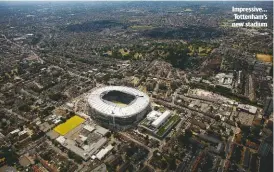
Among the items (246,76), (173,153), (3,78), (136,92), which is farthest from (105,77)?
(246,76)

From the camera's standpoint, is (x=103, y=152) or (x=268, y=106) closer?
(x=103, y=152)

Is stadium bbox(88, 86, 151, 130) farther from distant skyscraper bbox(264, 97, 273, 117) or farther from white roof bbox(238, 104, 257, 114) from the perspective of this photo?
distant skyscraper bbox(264, 97, 273, 117)

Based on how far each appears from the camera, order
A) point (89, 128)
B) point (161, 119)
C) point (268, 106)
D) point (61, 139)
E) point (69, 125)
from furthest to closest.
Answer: point (268, 106) → point (69, 125) → point (161, 119) → point (89, 128) → point (61, 139)

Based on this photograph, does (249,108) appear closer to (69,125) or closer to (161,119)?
(161,119)

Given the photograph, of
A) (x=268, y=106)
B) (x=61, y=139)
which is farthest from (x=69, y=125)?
(x=268, y=106)

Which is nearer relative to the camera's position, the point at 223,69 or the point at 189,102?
the point at 189,102

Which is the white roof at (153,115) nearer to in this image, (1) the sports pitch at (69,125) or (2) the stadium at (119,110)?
(2) the stadium at (119,110)

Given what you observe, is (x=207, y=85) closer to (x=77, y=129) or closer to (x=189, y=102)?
(x=189, y=102)

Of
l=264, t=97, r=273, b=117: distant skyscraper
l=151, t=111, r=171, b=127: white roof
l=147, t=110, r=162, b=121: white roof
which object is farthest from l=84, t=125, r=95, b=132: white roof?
l=264, t=97, r=273, b=117: distant skyscraper
